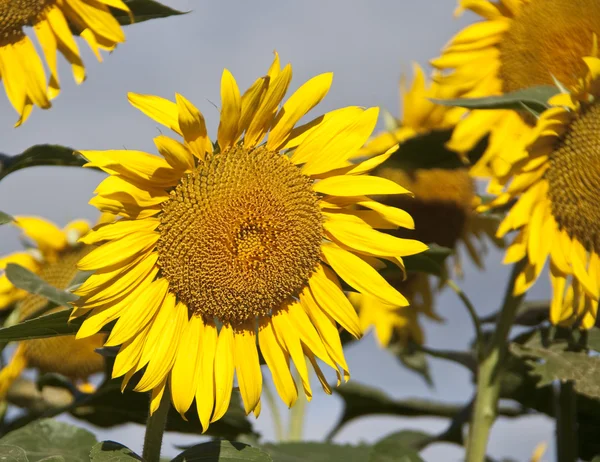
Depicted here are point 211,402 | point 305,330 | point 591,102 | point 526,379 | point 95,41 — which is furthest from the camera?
point 526,379

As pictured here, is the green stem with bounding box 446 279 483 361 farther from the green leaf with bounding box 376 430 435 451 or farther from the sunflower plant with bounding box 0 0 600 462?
the green leaf with bounding box 376 430 435 451

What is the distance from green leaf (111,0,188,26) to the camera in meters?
1.93

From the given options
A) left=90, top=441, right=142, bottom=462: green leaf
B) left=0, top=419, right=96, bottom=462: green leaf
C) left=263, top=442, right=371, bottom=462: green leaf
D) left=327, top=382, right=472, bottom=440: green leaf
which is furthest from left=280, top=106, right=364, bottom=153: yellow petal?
left=327, top=382, right=472, bottom=440: green leaf

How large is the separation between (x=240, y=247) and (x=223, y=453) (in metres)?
0.38

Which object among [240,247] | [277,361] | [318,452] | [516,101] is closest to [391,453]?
[318,452]

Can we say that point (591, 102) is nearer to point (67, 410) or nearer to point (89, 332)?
point (89, 332)

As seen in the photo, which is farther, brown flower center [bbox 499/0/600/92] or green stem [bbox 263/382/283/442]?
green stem [bbox 263/382/283/442]

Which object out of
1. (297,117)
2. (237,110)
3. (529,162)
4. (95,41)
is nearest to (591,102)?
(529,162)

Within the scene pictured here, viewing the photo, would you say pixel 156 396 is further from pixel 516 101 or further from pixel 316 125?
pixel 516 101

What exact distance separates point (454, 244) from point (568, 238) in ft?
3.71

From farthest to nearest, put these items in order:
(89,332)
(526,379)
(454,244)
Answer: (454,244) < (526,379) < (89,332)

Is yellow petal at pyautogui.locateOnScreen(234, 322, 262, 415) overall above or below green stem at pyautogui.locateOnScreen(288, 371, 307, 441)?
above

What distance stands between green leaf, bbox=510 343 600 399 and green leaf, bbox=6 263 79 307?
1.12 m

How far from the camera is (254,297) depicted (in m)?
1.70
